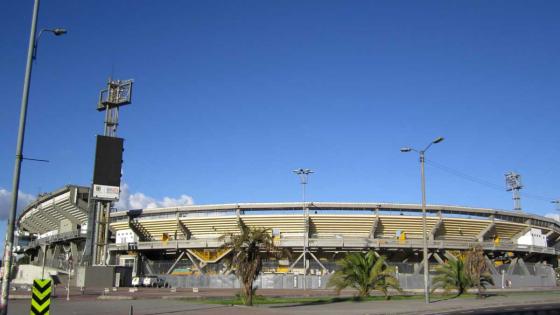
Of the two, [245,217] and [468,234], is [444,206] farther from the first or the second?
[245,217]

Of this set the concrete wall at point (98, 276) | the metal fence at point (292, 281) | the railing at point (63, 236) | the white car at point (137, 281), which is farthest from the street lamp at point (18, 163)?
the railing at point (63, 236)

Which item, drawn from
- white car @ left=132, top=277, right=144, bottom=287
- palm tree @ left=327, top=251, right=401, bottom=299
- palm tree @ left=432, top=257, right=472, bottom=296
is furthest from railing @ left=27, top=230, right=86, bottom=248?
palm tree @ left=432, top=257, right=472, bottom=296

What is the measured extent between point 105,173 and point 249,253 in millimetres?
53768

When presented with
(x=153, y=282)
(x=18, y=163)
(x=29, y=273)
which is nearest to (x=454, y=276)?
(x=18, y=163)

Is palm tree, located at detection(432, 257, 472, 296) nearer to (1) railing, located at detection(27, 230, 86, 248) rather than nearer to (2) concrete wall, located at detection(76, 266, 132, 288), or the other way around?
(2) concrete wall, located at detection(76, 266, 132, 288)

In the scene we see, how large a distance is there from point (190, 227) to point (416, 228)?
3488 centimetres

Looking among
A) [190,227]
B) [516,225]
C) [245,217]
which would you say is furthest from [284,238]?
[516,225]

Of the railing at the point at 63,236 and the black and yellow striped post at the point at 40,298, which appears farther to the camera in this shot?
the railing at the point at 63,236

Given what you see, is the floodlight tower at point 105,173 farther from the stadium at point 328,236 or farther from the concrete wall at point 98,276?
the concrete wall at point 98,276

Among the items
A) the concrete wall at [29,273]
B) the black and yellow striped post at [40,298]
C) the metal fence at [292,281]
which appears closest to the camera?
the black and yellow striped post at [40,298]

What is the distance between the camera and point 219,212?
3196 inches

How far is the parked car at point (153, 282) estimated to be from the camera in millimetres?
64375

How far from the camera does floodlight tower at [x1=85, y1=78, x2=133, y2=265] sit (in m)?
76.1

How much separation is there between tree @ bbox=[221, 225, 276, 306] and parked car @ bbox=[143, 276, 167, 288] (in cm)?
3895
